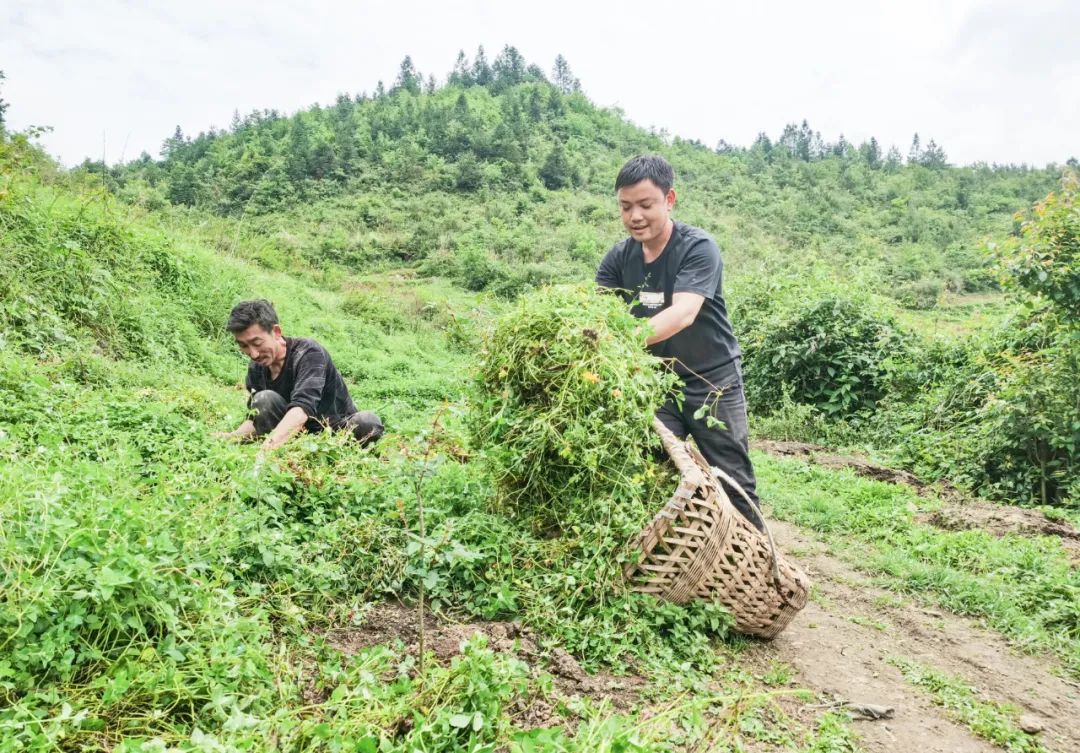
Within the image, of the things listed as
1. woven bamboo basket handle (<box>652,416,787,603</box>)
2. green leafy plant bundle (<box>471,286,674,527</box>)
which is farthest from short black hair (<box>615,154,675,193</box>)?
woven bamboo basket handle (<box>652,416,787,603</box>)

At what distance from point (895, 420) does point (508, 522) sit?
694 cm

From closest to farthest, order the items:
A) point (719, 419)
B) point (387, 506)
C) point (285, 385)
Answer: point (387, 506) → point (719, 419) → point (285, 385)

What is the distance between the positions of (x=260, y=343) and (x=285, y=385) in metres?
0.39

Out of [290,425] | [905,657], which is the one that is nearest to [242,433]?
[290,425]

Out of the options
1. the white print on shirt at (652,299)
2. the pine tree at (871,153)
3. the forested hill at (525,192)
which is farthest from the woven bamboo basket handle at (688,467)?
the pine tree at (871,153)

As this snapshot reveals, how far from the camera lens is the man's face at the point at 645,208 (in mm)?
3199

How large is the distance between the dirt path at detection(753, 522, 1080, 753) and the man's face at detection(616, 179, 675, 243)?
75.4 inches

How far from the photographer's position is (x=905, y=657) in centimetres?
305

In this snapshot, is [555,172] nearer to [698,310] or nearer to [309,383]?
[309,383]

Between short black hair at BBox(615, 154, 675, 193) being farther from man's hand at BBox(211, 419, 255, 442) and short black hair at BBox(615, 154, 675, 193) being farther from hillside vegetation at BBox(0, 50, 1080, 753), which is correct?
man's hand at BBox(211, 419, 255, 442)

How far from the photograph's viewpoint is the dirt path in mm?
2426

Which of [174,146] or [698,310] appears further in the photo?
[174,146]

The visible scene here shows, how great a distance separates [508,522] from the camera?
2789 mm

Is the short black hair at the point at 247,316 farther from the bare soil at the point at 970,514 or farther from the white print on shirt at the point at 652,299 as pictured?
the bare soil at the point at 970,514
